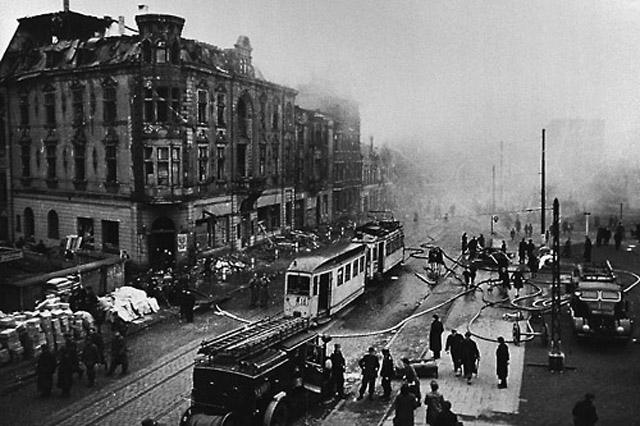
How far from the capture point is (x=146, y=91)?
36.4m

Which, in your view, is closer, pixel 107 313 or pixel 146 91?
pixel 107 313

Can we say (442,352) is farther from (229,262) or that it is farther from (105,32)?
(105,32)

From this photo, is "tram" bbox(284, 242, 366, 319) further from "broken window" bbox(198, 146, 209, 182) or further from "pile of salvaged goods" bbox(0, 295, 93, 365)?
"broken window" bbox(198, 146, 209, 182)

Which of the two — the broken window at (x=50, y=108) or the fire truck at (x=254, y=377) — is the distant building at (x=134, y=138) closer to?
the broken window at (x=50, y=108)

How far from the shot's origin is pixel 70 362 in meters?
17.9

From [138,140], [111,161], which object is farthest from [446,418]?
[111,161]

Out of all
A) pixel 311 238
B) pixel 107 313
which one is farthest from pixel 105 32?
pixel 107 313

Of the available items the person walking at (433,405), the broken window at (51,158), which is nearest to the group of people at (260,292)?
the person walking at (433,405)

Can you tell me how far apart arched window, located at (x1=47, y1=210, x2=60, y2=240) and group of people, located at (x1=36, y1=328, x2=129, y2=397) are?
24.5 m

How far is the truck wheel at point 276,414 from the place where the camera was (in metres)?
14.6

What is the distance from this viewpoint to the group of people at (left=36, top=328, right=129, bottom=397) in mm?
17812

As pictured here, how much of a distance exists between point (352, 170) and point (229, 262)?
95.8ft

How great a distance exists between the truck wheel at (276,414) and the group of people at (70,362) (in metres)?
6.29

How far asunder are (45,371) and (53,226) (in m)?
26.4
